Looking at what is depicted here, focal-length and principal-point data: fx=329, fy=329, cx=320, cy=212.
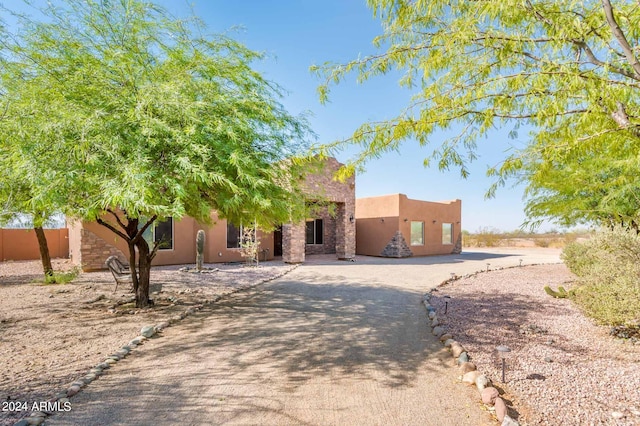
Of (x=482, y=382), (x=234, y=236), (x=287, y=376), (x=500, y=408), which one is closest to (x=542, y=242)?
(x=234, y=236)

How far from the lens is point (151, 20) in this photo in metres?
5.61

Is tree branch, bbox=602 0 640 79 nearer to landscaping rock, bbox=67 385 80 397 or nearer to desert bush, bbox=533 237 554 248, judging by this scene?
landscaping rock, bbox=67 385 80 397

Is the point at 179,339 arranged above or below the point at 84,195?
below

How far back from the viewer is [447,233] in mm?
23594

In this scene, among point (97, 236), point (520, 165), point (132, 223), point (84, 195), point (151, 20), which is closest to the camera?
point (84, 195)

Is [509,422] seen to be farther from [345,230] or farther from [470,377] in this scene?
[345,230]

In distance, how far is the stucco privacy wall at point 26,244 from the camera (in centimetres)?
1689

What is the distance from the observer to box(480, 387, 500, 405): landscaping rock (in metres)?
3.32

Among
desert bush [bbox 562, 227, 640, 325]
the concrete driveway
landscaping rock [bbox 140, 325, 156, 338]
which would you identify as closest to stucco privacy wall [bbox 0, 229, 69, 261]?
landscaping rock [bbox 140, 325, 156, 338]

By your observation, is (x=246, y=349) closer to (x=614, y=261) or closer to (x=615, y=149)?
(x=615, y=149)

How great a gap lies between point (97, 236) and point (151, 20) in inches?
404

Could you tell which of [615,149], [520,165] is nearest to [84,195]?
[520,165]

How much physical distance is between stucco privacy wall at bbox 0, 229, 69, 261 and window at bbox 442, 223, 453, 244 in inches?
927

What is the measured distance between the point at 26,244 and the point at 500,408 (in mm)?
22427
